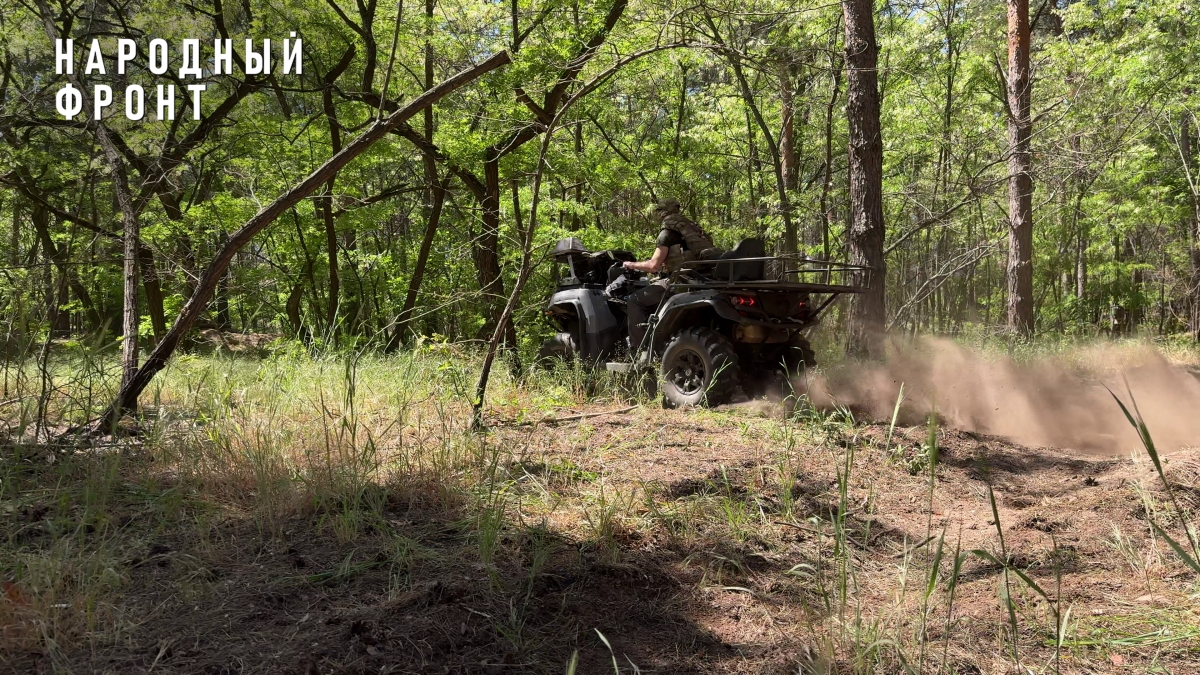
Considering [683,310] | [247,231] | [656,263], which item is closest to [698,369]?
[683,310]

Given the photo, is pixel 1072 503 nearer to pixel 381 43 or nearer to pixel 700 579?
pixel 700 579

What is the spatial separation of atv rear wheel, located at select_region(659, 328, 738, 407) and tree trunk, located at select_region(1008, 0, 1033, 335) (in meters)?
7.13

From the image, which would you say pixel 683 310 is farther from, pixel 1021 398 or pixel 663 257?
pixel 1021 398

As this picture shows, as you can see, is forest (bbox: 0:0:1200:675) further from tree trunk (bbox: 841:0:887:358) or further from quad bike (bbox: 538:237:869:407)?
quad bike (bbox: 538:237:869:407)

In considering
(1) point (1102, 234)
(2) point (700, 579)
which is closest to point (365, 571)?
(2) point (700, 579)

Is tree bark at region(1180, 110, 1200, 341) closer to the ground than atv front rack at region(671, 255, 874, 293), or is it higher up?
higher up

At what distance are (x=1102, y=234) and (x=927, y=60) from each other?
21.5 feet

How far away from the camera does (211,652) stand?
2021mm

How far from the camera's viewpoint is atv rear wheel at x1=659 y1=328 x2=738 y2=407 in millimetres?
5867

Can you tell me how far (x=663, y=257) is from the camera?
6.66 m

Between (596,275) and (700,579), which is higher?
(596,275)

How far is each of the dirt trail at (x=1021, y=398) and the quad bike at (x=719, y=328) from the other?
51cm

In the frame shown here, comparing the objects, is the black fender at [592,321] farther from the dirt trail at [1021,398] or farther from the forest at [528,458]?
the dirt trail at [1021,398]

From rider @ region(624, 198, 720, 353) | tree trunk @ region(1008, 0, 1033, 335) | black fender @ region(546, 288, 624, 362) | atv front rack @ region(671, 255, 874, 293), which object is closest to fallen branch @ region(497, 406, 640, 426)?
rider @ region(624, 198, 720, 353)
